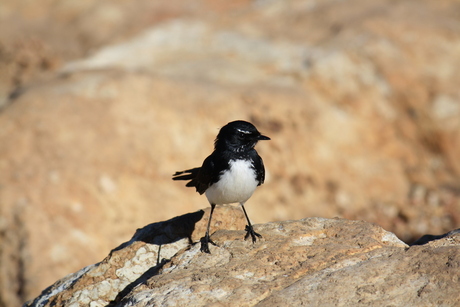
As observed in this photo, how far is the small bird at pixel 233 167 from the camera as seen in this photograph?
22.4ft

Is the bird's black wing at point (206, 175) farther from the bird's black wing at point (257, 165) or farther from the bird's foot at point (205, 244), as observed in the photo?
the bird's foot at point (205, 244)

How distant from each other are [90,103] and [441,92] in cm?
965

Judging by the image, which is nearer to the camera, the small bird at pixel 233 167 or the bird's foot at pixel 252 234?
the bird's foot at pixel 252 234

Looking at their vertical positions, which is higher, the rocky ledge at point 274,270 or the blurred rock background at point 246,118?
Answer: the blurred rock background at point 246,118

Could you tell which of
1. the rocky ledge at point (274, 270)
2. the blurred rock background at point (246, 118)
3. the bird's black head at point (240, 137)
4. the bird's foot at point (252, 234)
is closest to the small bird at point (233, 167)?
the bird's black head at point (240, 137)

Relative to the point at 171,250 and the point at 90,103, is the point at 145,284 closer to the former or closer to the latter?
the point at 171,250

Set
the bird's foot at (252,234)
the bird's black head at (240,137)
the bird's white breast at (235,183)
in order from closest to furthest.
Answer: the bird's foot at (252,234) < the bird's white breast at (235,183) < the bird's black head at (240,137)

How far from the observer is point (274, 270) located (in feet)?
18.5

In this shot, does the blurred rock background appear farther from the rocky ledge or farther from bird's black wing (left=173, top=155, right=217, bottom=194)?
bird's black wing (left=173, top=155, right=217, bottom=194)

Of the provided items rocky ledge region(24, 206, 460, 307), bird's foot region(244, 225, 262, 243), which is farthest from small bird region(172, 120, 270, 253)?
rocky ledge region(24, 206, 460, 307)

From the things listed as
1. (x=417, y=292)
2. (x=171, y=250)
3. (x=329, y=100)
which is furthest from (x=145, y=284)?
(x=329, y=100)

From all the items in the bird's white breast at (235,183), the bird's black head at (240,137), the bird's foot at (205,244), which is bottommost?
the bird's foot at (205,244)

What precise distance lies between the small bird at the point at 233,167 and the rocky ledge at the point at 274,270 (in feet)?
1.56

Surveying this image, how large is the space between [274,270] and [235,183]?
1.46m
